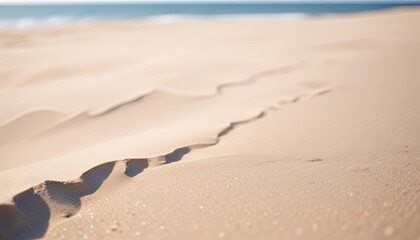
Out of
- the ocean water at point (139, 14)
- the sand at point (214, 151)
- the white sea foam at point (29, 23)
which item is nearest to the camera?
the sand at point (214, 151)

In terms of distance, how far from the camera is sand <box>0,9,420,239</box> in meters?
1.68

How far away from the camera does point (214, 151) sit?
2.68 meters

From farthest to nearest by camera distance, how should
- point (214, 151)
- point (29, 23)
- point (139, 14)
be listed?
point (139, 14) → point (29, 23) → point (214, 151)

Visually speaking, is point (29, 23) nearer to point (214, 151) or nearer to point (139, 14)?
point (139, 14)

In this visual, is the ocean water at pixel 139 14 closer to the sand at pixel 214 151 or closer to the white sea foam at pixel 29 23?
the white sea foam at pixel 29 23

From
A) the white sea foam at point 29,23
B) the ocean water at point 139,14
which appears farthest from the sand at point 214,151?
the ocean water at point 139,14

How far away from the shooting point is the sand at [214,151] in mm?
1685

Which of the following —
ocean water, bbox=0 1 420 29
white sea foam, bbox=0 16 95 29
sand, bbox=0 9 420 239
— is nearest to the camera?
sand, bbox=0 9 420 239

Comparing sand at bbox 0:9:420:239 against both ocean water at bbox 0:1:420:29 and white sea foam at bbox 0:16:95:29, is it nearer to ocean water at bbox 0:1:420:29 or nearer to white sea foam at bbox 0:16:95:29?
white sea foam at bbox 0:16:95:29

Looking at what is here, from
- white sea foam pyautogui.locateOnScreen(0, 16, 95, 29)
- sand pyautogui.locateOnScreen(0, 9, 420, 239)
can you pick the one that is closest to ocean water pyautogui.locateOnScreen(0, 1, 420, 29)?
white sea foam pyautogui.locateOnScreen(0, 16, 95, 29)

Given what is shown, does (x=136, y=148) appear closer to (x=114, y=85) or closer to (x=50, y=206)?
(x=50, y=206)

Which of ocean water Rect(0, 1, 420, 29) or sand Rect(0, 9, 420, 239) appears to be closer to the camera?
sand Rect(0, 9, 420, 239)

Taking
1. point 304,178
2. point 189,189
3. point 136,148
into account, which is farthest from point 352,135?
point 136,148

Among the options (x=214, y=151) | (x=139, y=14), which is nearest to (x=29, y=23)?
(x=139, y=14)
